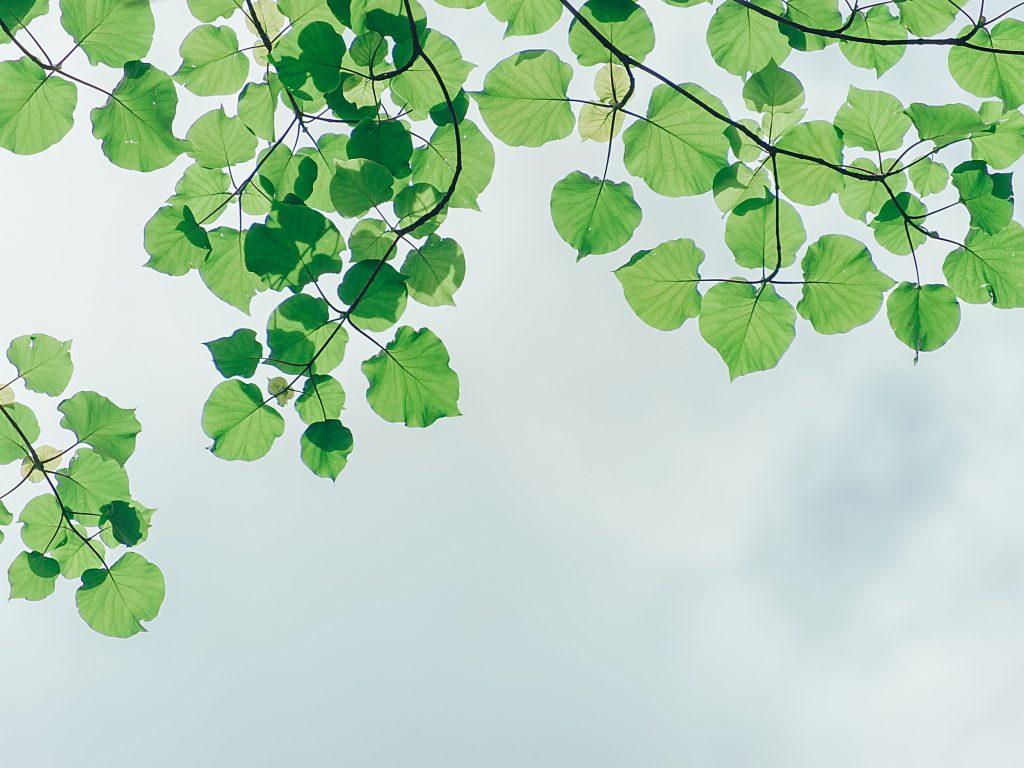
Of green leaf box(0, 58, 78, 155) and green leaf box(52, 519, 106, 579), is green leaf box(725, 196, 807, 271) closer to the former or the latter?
green leaf box(0, 58, 78, 155)

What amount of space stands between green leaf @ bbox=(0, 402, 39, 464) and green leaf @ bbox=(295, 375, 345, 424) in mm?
667

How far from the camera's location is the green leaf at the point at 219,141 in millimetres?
1379

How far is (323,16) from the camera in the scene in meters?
1.37

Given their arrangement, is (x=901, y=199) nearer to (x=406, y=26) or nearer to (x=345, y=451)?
(x=406, y=26)

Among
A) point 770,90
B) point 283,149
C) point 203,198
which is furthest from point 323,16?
point 770,90

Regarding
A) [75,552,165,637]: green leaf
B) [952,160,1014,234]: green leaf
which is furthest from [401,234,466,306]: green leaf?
[952,160,1014,234]: green leaf

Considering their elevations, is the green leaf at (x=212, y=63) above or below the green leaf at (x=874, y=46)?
below

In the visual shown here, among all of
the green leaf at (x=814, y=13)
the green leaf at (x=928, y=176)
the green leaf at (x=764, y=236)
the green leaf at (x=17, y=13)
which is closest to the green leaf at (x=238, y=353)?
the green leaf at (x=17, y=13)

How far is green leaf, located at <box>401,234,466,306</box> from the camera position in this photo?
1.32m

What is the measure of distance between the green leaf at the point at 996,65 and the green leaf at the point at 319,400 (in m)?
1.46

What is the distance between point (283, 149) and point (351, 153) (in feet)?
1.25

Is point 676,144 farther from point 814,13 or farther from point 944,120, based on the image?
point 944,120

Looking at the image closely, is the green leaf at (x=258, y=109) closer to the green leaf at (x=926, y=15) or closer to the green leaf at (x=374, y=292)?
the green leaf at (x=374, y=292)

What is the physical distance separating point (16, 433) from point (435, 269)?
40.3 inches
